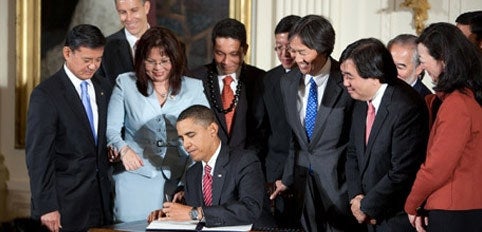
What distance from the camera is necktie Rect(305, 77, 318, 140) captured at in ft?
15.3

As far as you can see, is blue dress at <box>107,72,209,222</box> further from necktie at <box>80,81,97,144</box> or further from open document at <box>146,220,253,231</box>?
open document at <box>146,220,253,231</box>

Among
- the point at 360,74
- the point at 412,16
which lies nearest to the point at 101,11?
the point at 412,16

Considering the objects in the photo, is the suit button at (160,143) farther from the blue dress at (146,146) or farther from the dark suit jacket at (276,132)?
Answer: the dark suit jacket at (276,132)

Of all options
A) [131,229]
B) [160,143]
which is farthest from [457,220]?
[160,143]

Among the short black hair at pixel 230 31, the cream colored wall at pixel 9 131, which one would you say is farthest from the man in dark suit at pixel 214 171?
the cream colored wall at pixel 9 131

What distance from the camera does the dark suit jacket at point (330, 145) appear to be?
4.59m

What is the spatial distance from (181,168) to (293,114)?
0.65m

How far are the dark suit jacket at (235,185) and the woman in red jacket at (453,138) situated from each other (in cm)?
75

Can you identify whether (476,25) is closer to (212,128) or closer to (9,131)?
(212,128)

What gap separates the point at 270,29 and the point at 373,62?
2.51 m

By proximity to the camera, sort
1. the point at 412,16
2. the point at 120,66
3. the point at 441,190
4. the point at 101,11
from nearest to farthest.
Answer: the point at 441,190 → the point at 120,66 → the point at 412,16 → the point at 101,11

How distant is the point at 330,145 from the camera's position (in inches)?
182

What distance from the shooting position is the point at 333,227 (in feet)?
15.3

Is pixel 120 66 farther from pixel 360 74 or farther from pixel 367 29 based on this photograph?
pixel 367 29
